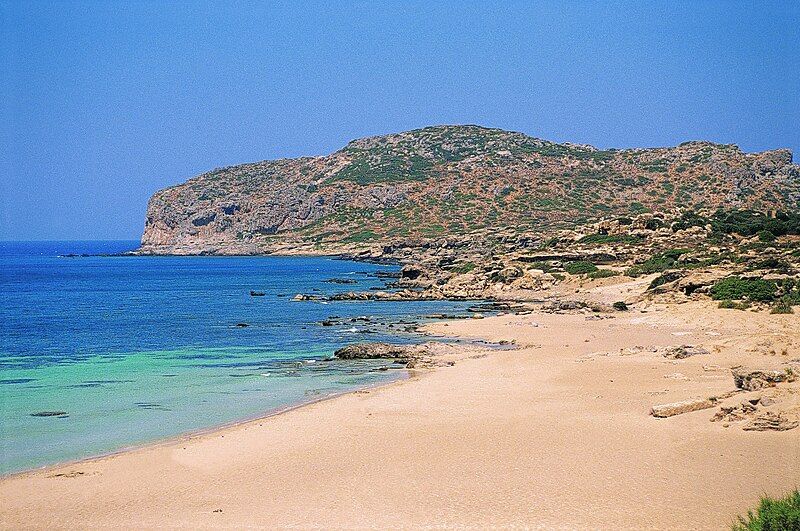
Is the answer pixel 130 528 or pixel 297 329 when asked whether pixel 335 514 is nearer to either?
pixel 130 528

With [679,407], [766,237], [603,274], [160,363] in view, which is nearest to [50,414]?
[160,363]

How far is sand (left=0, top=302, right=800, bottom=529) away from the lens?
1021 centimetres

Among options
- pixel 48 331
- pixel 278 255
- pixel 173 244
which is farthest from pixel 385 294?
pixel 173 244

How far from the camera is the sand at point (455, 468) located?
10.2m

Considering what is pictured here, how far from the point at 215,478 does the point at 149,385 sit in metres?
10.4

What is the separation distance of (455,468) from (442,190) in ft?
416

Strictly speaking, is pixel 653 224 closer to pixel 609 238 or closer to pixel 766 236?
pixel 609 238

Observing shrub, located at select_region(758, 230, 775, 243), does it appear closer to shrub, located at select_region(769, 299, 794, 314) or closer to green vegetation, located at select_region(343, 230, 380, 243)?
shrub, located at select_region(769, 299, 794, 314)

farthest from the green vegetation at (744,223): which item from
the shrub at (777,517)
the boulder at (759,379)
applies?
the shrub at (777,517)

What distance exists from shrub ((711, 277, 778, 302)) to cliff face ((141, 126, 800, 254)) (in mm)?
66162

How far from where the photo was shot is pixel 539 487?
1103 cm

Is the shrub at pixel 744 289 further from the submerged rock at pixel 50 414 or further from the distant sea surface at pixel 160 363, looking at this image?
the submerged rock at pixel 50 414

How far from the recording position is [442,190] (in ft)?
451

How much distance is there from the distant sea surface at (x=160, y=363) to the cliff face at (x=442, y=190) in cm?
6281
